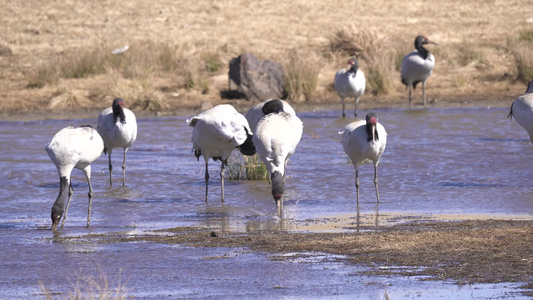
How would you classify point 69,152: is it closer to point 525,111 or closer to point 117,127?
point 117,127

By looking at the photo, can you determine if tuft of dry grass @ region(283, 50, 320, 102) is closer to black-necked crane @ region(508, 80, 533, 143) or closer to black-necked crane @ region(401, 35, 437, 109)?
black-necked crane @ region(401, 35, 437, 109)

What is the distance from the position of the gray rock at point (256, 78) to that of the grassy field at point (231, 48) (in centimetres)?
33

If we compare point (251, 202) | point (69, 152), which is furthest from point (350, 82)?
point (69, 152)

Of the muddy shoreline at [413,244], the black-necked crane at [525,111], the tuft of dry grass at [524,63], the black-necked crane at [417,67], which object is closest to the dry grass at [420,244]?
the muddy shoreline at [413,244]

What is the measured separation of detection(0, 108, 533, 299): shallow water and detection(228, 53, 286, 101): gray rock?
9.28ft

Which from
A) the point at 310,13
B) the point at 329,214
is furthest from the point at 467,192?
the point at 310,13

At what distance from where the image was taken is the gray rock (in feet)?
71.5

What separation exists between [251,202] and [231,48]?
645 inches

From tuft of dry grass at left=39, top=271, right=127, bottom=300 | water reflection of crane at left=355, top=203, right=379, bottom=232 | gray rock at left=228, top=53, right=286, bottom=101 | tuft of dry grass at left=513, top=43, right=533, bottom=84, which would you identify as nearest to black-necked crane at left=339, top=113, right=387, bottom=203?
water reflection of crane at left=355, top=203, right=379, bottom=232

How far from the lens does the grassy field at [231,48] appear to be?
22219 mm

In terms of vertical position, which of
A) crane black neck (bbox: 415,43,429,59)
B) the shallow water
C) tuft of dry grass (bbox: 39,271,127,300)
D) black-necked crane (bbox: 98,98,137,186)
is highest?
crane black neck (bbox: 415,43,429,59)

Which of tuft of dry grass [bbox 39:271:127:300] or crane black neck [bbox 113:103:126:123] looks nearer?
tuft of dry grass [bbox 39:271:127:300]

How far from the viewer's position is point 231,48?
27.0 m

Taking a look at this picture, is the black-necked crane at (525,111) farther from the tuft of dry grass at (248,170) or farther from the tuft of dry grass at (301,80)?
the tuft of dry grass at (301,80)
